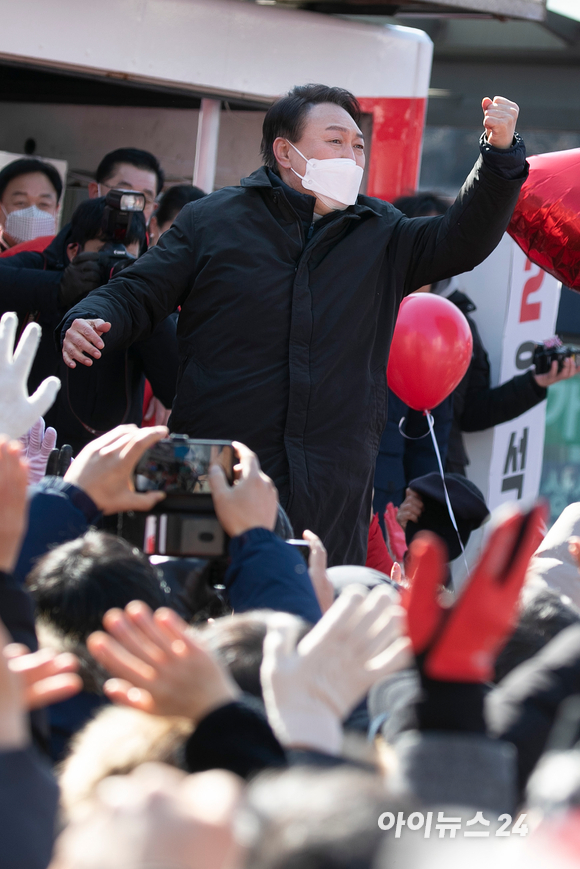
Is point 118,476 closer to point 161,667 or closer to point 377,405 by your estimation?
point 161,667

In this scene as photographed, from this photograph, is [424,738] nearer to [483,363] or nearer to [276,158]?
[276,158]

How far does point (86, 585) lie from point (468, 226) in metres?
1.64

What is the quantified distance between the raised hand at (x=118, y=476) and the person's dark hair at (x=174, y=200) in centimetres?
261

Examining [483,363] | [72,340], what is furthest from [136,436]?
[483,363]

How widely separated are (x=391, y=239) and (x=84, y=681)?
5.97 feet

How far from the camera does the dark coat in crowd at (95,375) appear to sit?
3363mm

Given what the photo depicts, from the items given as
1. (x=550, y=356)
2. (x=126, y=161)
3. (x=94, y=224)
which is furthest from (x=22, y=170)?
(x=550, y=356)

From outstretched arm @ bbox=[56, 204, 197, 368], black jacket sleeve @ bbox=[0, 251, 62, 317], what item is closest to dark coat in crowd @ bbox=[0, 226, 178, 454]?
black jacket sleeve @ bbox=[0, 251, 62, 317]

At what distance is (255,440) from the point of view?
8.99ft

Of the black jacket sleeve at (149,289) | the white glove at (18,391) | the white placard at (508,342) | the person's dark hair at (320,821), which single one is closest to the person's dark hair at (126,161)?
the black jacket sleeve at (149,289)

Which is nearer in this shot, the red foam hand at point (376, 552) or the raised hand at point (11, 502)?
the raised hand at point (11, 502)

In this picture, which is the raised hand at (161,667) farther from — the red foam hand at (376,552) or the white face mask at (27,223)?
the white face mask at (27,223)

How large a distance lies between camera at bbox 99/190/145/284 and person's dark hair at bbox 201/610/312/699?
219cm

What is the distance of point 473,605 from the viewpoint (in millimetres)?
1015
